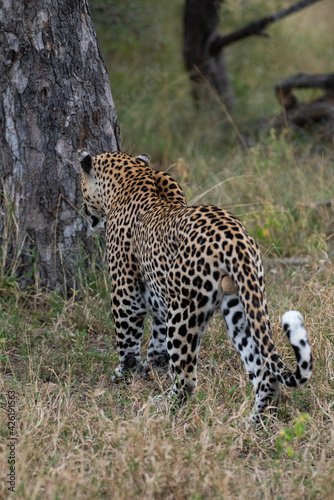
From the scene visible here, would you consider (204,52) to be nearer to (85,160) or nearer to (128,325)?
(85,160)

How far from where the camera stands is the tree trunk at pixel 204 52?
33.6 feet

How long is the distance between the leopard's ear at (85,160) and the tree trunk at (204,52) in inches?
218

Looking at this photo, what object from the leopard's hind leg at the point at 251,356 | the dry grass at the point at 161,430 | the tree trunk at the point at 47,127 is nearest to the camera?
the dry grass at the point at 161,430

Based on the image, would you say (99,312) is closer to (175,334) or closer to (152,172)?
(152,172)

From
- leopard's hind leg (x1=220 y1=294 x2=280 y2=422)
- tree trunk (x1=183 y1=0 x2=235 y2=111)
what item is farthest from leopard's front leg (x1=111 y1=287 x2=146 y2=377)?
tree trunk (x1=183 y1=0 x2=235 y2=111)

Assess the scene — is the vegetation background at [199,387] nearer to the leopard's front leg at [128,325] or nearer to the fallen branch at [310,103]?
the leopard's front leg at [128,325]

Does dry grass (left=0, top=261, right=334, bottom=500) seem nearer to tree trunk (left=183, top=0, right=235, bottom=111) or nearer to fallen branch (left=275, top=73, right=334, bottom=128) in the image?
fallen branch (left=275, top=73, right=334, bottom=128)

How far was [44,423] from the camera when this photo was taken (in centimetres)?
350

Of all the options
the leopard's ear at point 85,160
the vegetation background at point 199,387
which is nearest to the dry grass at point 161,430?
the vegetation background at point 199,387

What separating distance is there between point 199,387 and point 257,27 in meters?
7.49

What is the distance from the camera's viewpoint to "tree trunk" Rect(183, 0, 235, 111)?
10250 millimetres

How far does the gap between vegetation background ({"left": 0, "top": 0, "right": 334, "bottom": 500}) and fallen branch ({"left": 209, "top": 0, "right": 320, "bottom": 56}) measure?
4.61 feet

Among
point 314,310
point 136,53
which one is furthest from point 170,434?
point 136,53

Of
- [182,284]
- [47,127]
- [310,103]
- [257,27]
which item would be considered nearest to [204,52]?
[257,27]
